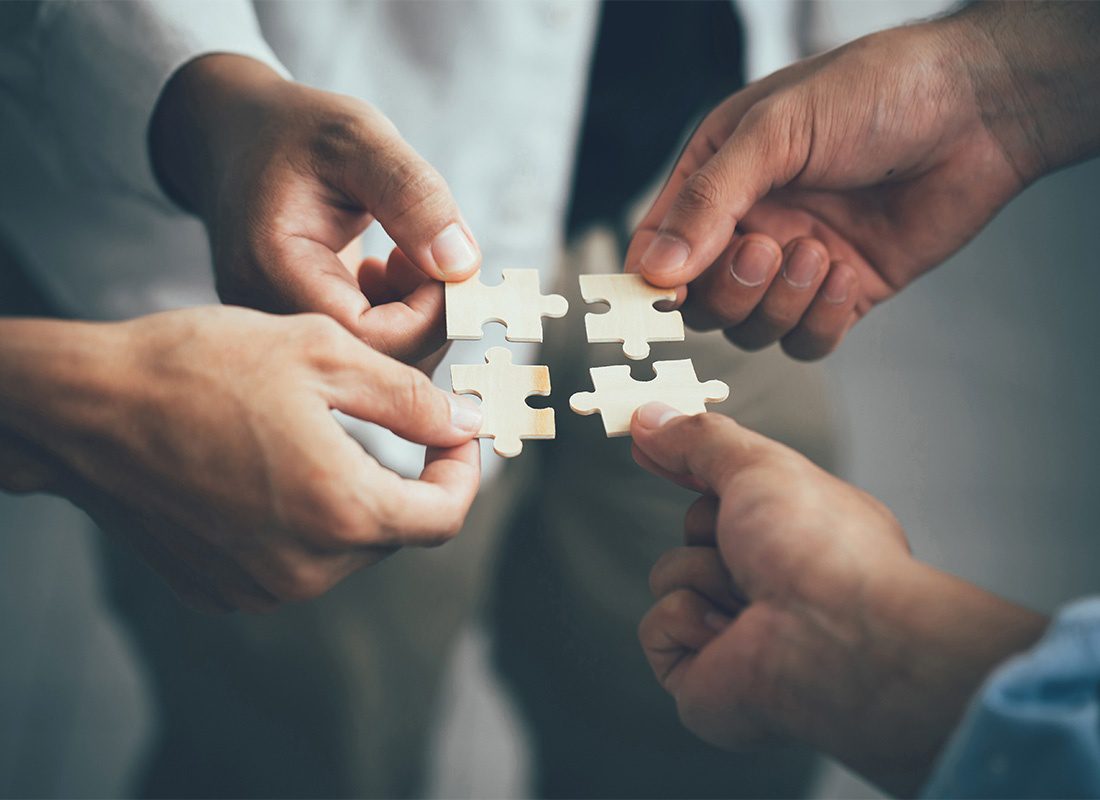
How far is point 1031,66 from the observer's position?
4.59 feet

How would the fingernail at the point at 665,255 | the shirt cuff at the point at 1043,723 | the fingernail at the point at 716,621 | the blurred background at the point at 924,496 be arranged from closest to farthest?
the shirt cuff at the point at 1043,723, the fingernail at the point at 716,621, the fingernail at the point at 665,255, the blurred background at the point at 924,496

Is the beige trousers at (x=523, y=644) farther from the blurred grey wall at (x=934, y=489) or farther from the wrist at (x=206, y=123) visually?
the wrist at (x=206, y=123)

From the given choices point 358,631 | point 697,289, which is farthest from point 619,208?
point 358,631

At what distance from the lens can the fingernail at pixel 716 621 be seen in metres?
0.96

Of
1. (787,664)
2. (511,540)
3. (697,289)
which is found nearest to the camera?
(787,664)

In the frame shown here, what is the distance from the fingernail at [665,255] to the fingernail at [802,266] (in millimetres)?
297

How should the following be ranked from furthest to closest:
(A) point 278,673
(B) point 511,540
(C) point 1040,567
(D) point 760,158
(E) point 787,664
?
(C) point 1040,567 < (B) point 511,540 < (A) point 278,673 < (D) point 760,158 < (E) point 787,664

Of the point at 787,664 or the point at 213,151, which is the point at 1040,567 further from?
the point at 213,151

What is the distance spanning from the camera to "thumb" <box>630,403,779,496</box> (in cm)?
93

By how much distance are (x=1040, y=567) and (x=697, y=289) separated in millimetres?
1312

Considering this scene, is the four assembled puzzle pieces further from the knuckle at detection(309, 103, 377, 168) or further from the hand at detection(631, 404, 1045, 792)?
the knuckle at detection(309, 103, 377, 168)

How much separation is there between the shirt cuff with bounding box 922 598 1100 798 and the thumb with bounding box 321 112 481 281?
768 millimetres

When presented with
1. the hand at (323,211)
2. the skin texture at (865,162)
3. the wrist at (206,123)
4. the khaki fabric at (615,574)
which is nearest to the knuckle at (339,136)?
the hand at (323,211)

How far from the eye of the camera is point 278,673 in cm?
155
